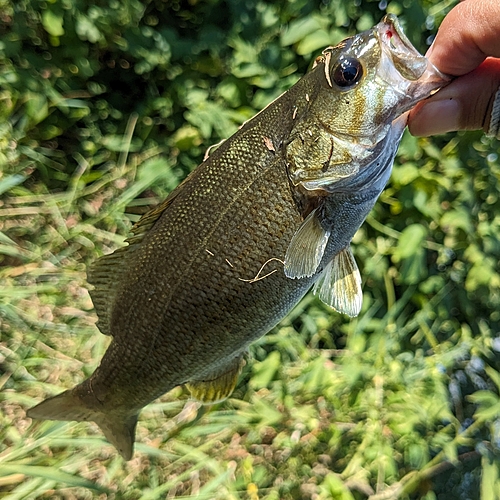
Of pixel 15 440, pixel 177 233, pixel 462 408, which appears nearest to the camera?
pixel 177 233

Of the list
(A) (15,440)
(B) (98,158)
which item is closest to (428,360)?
(A) (15,440)

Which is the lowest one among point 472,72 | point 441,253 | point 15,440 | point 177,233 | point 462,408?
point 462,408

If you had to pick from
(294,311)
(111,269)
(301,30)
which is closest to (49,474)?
(111,269)

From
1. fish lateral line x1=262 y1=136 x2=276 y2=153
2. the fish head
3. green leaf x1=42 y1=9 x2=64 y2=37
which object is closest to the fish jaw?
the fish head

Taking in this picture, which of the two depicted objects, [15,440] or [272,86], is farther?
[272,86]

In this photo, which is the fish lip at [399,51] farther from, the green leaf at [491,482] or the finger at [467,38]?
the green leaf at [491,482]

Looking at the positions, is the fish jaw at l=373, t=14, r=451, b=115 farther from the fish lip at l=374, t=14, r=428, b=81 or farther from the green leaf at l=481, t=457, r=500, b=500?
the green leaf at l=481, t=457, r=500, b=500

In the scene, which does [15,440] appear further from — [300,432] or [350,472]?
[350,472]
